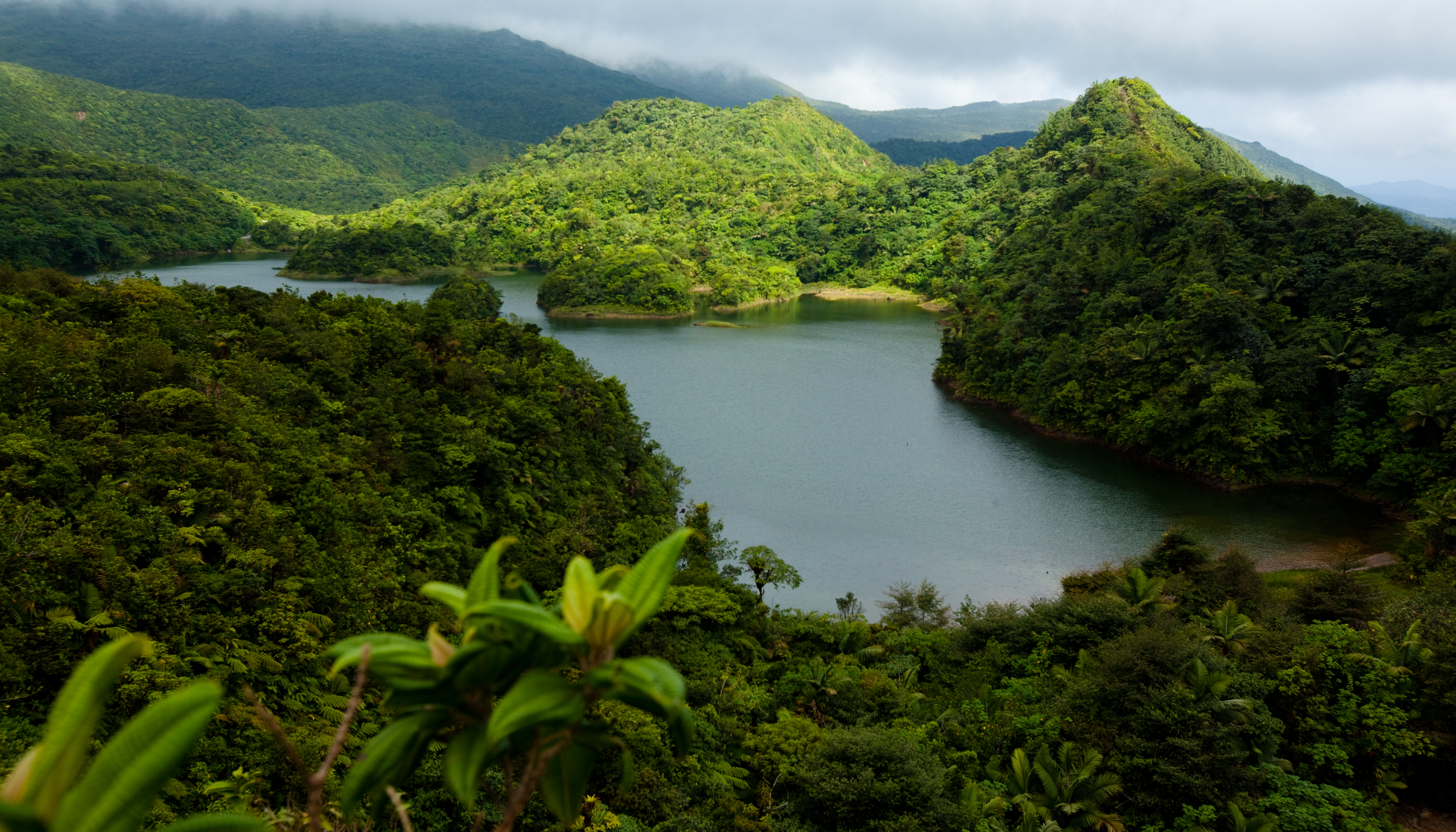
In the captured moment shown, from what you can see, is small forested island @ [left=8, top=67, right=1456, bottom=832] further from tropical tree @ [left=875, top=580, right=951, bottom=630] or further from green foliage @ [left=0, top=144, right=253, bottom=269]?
green foliage @ [left=0, top=144, right=253, bottom=269]

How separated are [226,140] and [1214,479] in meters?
150

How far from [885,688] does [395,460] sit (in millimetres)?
10995

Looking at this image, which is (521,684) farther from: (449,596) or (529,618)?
(449,596)

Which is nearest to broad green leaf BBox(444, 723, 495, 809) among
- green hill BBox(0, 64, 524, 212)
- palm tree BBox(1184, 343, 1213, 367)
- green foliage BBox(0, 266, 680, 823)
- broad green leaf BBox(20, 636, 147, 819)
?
broad green leaf BBox(20, 636, 147, 819)

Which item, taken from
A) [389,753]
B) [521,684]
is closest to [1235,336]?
[521,684]

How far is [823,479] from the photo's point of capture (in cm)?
2828

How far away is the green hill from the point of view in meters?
110

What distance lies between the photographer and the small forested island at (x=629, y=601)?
1609 millimetres

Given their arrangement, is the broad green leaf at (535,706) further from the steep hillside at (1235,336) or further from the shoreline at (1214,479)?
the shoreline at (1214,479)

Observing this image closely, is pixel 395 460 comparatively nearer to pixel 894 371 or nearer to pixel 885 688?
pixel 885 688

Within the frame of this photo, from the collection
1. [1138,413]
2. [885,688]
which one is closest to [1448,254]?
[1138,413]

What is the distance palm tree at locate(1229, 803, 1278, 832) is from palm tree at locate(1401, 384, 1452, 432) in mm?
20356

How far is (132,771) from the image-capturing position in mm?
1107

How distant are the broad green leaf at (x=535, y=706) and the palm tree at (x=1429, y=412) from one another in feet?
101
